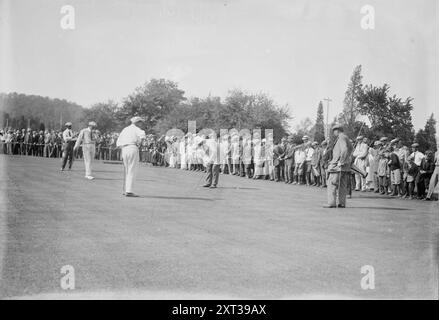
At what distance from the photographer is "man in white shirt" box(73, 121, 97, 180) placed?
1852 cm

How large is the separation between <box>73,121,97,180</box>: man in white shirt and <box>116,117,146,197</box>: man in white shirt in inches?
171

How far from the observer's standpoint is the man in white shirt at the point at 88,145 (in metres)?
18.5

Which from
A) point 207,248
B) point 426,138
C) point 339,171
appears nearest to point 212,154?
point 339,171

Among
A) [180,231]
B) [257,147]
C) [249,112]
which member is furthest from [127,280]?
[249,112]

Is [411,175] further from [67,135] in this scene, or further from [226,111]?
[226,111]

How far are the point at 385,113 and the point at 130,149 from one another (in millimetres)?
11677

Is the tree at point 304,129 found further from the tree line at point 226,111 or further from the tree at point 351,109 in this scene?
the tree at point 351,109

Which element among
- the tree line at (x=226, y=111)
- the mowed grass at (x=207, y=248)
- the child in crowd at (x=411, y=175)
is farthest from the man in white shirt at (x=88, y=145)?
the child in crowd at (x=411, y=175)

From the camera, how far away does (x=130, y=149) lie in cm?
1427

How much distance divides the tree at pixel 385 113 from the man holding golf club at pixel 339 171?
7617mm

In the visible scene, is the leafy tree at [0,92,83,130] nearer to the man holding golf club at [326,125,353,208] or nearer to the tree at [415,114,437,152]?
the man holding golf club at [326,125,353,208]

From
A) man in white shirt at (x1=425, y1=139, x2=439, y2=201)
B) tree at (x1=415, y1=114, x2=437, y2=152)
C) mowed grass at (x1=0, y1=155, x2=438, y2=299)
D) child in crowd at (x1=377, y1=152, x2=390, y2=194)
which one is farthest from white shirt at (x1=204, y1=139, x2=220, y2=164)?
tree at (x1=415, y1=114, x2=437, y2=152)
